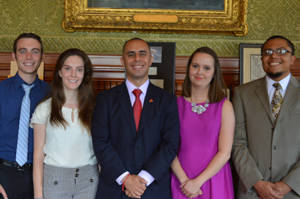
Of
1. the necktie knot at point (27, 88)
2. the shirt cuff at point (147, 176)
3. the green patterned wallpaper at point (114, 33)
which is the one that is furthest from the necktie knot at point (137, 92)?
the green patterned wallpaper at point (114, 33)

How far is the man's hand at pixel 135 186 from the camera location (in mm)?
1856

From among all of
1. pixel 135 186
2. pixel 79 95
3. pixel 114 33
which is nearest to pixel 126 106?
pixel 79 95

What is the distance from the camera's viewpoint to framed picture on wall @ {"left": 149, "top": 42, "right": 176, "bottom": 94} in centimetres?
315

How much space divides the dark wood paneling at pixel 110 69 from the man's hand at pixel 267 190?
1497 millimetres

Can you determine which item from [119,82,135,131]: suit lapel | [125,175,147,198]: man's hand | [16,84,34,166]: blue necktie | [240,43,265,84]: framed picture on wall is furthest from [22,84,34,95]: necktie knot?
[240,43,265,84]: framed picture on wall

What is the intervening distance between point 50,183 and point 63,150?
0.24 metres

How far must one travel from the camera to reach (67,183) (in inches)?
77.2

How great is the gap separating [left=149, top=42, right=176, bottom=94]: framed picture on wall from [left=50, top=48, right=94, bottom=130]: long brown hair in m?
1.05

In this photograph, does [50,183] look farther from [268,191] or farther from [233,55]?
[233,55]

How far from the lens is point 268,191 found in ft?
6.46

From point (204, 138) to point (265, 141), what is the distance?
1.49 ft

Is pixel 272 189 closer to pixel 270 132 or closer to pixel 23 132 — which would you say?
pixel 270 132

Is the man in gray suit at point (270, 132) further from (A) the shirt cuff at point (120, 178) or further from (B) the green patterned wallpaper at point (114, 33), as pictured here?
(B) the green patterned wallpaper at point (114, 33)

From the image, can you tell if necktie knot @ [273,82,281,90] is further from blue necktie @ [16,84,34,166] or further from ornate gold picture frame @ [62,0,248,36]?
blue necktie @ [16,84,34,166]
